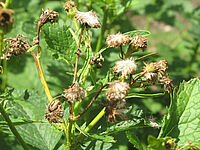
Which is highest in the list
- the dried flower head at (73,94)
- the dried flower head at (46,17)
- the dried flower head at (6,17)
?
the dried flower head at (46,17)

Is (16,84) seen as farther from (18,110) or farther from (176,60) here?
(176,60)

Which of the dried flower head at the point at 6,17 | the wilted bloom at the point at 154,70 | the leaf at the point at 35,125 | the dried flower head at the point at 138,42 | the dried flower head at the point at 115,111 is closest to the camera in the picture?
the dried flower head at the point at 6,17

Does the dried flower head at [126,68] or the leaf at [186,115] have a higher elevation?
the dried flower head at [126,68]

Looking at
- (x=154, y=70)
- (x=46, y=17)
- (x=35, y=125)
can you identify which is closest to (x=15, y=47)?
(x=46, y=17)

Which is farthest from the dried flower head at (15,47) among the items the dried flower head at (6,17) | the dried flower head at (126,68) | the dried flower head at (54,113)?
the dried flower head at (126,68)

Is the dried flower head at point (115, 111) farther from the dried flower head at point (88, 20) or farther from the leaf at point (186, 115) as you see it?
the dried flower head at point (88, 20)

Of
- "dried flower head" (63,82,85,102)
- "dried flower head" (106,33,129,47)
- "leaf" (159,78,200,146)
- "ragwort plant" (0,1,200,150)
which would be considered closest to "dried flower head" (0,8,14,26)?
"ragwort plant" (0,1,200,150)

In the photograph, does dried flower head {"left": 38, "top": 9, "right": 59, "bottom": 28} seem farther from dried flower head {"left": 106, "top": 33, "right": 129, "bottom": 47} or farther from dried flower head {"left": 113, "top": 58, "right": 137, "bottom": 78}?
dried flower head {"left": 113, "top": 58, "right": 137, "bottom": 78}
